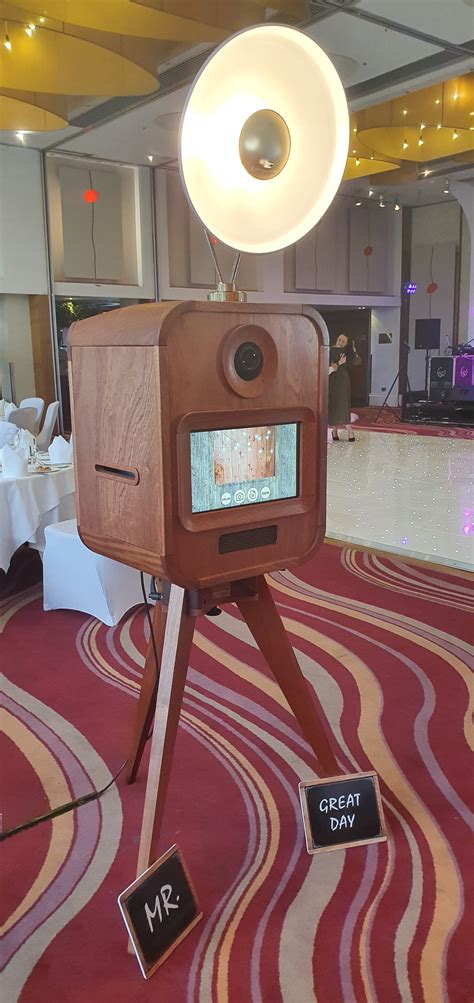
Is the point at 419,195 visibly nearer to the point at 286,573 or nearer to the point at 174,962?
the point at 286,573

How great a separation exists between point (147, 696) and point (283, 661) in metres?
0.41

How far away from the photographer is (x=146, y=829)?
70.4 inches

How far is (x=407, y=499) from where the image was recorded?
20.8ft

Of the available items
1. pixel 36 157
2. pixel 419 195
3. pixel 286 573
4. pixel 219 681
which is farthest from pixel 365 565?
pixel 419 195

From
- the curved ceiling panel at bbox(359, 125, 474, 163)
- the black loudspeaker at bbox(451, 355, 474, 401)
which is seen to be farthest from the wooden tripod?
the black loudspeaker at bbox(451, 355, 474, 401)

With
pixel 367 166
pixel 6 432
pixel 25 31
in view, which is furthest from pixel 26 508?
pixel 367 166

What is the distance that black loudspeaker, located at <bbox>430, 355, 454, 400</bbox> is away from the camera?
13383 mm

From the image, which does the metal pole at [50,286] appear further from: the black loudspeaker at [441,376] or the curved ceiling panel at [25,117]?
the black loudspeaker at [441,376]

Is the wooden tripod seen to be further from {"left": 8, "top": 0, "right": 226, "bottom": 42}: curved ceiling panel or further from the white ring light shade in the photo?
{"left": 8, "top": 0, "right": 226, "bottom": 42}: curved ceiling panel

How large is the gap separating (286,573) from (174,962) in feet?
9.36

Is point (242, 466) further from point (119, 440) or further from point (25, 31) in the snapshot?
point (25, 31)

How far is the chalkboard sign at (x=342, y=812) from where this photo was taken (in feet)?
6.56

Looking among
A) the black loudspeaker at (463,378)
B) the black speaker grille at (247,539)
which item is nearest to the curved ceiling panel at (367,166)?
the black loudspeaker at (463,378)

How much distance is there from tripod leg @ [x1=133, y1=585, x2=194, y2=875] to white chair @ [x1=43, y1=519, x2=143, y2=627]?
6.27 ft
